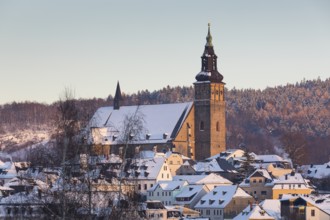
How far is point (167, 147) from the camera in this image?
119 m

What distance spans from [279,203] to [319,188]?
25077 mm

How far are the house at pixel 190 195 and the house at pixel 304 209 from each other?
1163cm

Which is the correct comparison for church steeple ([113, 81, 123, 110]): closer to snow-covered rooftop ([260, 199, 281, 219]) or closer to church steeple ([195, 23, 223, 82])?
church steeple ([195, 23, 223, 82])

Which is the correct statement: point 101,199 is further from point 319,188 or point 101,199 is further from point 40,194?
point 319,188

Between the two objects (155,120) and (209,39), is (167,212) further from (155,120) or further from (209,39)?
(209,39)

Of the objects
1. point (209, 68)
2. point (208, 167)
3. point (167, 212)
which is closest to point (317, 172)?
point (208, 167)

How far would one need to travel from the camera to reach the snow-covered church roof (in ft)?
391

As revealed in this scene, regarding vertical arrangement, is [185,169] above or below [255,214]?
above

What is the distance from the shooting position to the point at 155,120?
124438 millimetres

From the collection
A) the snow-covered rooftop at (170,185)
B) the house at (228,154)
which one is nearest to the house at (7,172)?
the snow-covered rooftop at (170,185)

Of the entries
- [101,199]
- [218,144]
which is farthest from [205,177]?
[101,199]

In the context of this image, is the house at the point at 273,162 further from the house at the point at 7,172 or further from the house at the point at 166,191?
the house at the point at 7,172

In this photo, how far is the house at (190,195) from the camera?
93287mm

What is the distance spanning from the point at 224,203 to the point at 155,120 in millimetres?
36985
